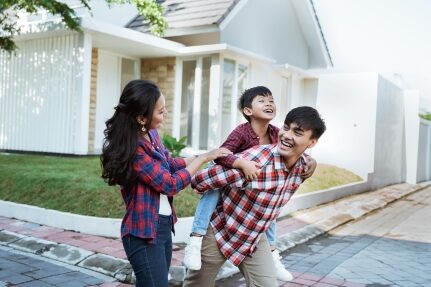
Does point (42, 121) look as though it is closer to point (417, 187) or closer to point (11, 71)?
point (11, 71)

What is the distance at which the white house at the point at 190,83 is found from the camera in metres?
10.9

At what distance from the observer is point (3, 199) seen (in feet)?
22.7

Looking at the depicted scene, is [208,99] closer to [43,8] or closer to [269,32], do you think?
[269,32]

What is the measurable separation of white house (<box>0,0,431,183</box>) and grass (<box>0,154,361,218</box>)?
2.35 m

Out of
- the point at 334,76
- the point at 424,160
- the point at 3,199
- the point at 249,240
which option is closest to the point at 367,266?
the point at 249,240

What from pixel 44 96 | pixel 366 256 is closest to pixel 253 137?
pixel 366 256

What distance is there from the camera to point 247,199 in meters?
2.72

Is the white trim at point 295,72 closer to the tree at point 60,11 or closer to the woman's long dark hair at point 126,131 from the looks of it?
the tree at point 60,11

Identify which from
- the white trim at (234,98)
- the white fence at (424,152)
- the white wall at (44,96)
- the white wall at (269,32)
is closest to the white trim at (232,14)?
the white wall at (269,32)

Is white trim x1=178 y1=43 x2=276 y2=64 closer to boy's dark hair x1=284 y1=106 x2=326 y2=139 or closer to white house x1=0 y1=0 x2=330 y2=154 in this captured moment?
white house x1=0 y1=0 x2=330 y2=154

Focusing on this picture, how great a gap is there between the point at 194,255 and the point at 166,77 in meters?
10.6

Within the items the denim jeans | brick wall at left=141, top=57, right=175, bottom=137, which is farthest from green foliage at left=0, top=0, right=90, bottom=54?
the denim jeans

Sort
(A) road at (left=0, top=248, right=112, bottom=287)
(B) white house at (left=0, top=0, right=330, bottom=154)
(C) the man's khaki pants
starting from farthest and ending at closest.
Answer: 1. (B) white house at (left=0, top=0, right=330, bottom=154)
2. (A) road at (left=0, top=248, right=112, bottom=287)
3. (C) the man's khaki pants

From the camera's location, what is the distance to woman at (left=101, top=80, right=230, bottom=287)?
7.70 feet
